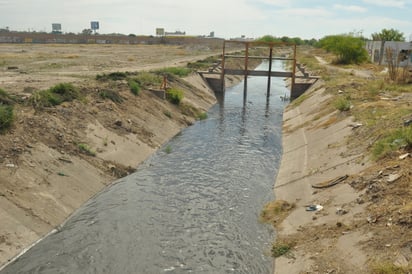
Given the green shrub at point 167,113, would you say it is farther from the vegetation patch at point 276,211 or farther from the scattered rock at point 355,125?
the vegetation patch at point 276,211

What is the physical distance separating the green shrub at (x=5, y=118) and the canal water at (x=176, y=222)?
518 centimetres

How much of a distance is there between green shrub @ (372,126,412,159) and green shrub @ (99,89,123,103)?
1766 centimetres

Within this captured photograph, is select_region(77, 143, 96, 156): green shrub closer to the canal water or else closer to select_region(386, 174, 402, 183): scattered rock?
the canal water

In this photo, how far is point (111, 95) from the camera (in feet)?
93.5

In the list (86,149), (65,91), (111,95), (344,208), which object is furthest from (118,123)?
(344,208)

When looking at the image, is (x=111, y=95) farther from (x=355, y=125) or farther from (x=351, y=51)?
(x=351, y=51)

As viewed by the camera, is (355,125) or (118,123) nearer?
(355,125)

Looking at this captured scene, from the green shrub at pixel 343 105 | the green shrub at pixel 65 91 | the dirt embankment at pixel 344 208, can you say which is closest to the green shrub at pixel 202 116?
the green shrub at pixel 343 105

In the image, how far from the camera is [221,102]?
4512cm

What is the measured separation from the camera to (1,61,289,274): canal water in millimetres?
12562

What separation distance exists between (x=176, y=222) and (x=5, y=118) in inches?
365

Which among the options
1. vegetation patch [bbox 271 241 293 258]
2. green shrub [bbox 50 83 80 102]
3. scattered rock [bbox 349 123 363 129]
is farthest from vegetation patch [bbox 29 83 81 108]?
scattered rock [bbox 349 123 363 129]

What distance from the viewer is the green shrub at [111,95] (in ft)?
91.6

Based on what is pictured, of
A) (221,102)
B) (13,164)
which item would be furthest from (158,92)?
(13,164)
